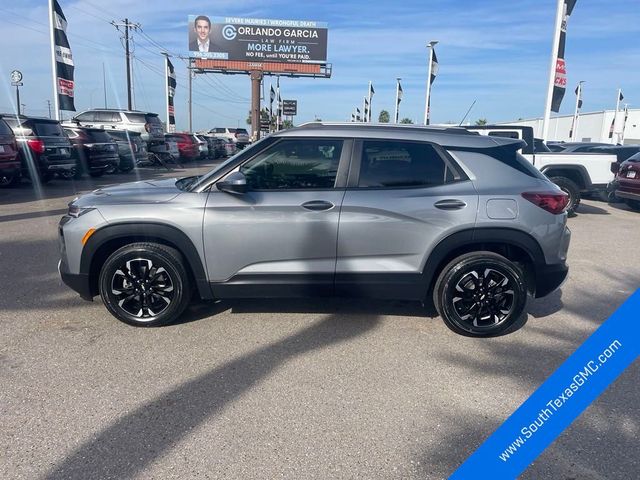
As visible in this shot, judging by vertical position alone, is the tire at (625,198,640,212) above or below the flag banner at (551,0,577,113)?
below

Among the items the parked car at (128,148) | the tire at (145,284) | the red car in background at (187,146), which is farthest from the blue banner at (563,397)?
the red car in background at (187,146)

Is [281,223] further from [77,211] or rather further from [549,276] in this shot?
[549,276]

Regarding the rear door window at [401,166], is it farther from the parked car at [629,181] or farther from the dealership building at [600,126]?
the dealership building at [600,126]

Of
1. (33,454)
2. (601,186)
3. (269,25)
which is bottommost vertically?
(33,454)

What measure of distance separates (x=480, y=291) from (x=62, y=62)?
17.6 metres

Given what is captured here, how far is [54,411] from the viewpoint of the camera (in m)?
3.04

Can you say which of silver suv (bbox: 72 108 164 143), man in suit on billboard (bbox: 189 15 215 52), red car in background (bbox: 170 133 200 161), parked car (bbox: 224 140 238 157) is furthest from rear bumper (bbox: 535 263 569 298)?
man in suit on billboard (bbox: 189 15 215 52)

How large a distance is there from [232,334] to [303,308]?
0.86 meters

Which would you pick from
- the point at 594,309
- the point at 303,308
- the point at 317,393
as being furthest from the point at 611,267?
the point at 317,393

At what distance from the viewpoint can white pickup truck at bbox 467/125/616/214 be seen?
36.7ft

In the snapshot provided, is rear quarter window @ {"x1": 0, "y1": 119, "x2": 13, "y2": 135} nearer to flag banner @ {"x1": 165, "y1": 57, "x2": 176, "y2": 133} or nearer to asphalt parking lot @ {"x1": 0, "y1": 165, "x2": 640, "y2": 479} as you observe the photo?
asphalt parking lot @ {"x1": 0, "y1": 165, "x2": 640, "y2": 479}

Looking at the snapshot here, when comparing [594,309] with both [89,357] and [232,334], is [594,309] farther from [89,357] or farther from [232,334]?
[89,357]

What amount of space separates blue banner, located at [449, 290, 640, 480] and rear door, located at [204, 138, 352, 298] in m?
2.59

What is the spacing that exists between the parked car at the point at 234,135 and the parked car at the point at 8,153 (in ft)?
82.5
